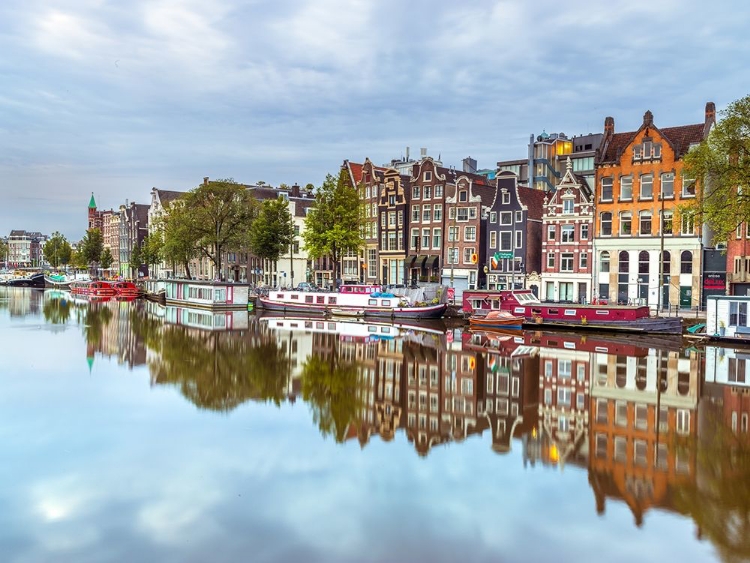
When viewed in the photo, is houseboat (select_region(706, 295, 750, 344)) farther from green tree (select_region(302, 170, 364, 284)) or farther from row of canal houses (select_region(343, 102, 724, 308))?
green tree (select_region(302, 170, 364, 284))

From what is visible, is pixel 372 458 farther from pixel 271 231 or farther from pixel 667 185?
pixel 271 231

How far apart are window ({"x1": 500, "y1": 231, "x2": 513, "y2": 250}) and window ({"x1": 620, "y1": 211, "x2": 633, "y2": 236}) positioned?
1096cm

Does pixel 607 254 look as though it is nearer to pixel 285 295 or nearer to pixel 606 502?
pixel 285 295

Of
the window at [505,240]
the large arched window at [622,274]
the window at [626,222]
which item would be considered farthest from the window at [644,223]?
the window at [505,240]

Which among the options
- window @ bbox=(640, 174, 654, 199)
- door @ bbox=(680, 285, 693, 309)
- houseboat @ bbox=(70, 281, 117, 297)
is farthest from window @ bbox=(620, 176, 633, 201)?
houseboat @ bbox=(70, 281, 117, 297)

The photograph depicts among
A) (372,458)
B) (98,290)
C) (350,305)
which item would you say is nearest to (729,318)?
(372,458)

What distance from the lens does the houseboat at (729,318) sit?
133ft

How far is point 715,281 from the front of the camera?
2099 inches

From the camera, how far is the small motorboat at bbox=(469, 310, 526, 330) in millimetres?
51312

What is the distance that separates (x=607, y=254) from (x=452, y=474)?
47.0m

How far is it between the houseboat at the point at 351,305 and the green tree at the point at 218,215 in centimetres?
1446

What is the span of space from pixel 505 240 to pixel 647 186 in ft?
47.0

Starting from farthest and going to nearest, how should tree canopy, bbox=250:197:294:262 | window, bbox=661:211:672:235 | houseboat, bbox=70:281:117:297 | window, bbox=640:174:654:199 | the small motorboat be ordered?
houseboat, bbox=70:281:117:297, tree canopy, bbox=250:197:294:262, window, bbox=640:174:654:199, window, bbox=661:211:672:235, the small motorboat

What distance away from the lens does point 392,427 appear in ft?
69.5
